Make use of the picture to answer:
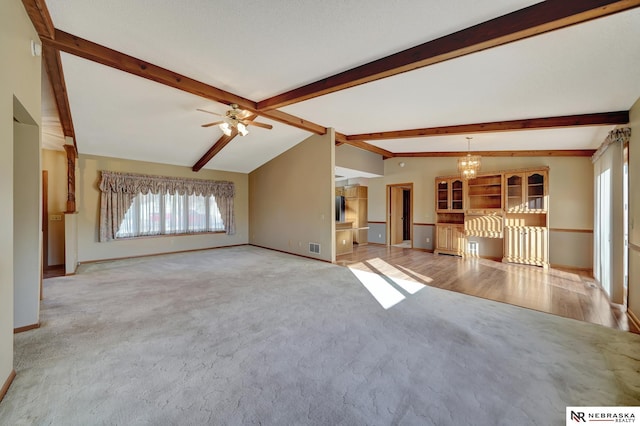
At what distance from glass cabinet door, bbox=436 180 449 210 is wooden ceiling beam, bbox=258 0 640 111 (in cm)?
501

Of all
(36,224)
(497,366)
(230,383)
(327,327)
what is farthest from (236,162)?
(497,366)

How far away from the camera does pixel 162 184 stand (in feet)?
22.4

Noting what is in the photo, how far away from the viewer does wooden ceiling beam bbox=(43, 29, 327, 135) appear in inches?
103

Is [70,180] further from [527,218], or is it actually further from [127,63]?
[527,218]

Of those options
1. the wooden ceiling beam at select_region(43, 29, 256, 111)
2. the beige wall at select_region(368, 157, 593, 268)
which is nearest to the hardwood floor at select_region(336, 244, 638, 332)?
the beige wall at select_region(368, 157, 593, 268)

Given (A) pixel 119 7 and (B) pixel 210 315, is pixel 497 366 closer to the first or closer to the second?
(B) pixel 210 315

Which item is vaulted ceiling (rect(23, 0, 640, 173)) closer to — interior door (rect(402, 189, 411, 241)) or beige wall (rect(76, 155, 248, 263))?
beige wall (rect(76, 155, 248, 263))

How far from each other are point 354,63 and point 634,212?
137 inches

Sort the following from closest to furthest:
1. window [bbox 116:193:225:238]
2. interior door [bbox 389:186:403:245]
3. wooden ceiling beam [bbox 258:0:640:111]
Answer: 1. wooden ceiling beam [bbox 258:0:640:111]
2. window [bbox 116:193:225:238]
3. interior door [bbox 389:186:403:245]

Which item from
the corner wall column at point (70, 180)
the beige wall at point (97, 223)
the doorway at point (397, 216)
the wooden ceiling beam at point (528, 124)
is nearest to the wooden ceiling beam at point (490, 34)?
the wooden ceiling beam at point (528, 124)

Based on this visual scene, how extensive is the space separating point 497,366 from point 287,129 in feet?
17.4

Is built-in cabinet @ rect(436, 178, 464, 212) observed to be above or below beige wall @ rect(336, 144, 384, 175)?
below

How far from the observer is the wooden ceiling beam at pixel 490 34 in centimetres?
179

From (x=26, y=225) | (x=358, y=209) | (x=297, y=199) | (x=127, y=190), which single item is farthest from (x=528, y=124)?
(x=127, y=190)
